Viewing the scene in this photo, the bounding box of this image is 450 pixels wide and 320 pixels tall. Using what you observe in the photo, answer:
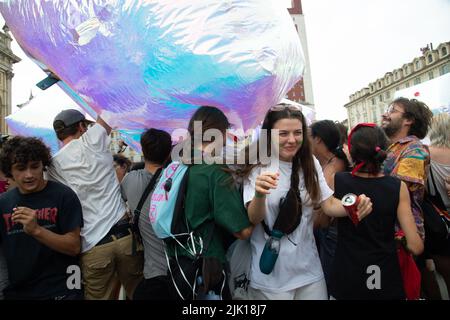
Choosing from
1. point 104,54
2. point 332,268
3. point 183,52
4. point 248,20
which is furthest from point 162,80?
point 332,268

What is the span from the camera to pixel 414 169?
1921 mm

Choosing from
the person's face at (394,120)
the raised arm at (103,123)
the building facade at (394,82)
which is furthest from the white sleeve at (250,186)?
the building facade at (394,82)

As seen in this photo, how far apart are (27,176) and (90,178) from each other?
1.22 ft

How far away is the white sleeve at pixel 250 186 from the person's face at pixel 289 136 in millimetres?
197

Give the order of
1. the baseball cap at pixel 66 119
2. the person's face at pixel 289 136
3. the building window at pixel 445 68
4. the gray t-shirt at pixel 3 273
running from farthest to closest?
the building window at pixel 445 68
the baseball cap at pixel 66 119
the gray t-shirt at pixel 3 273
the person's face at pixel 289 136

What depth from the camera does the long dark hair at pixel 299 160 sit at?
1.62m

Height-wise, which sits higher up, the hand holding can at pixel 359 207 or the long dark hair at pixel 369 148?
the long dark hair at pixel 369 148

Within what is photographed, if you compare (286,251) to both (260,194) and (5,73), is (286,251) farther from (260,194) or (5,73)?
(5,73)

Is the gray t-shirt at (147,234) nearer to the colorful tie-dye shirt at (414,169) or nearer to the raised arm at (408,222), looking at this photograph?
the raised arm at (408,222)

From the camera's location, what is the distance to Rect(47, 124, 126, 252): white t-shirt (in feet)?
6.38

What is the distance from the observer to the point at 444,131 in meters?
2.20

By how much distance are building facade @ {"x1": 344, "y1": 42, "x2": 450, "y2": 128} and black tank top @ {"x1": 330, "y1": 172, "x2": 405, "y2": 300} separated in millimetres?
27865

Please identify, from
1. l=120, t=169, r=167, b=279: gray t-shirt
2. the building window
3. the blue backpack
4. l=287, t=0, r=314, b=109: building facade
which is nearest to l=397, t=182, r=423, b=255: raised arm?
the blue backpack
